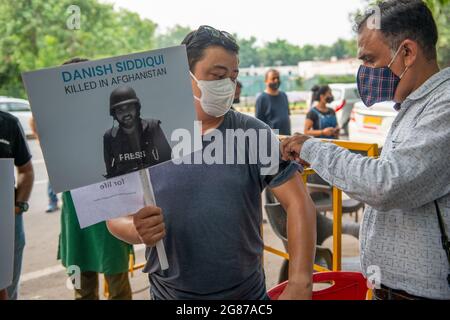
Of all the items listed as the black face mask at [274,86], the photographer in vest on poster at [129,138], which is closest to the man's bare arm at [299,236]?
the photographer in vest on poster at [129,138]

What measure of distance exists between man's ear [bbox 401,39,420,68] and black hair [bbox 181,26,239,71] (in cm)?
59

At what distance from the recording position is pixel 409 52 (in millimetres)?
1691

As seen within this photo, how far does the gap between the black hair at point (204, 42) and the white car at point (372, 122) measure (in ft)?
25.9

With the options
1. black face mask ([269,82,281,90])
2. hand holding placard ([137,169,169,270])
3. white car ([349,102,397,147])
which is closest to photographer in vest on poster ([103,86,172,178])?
hand holding placard ([137,169,169,270])

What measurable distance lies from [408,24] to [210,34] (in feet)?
2.26

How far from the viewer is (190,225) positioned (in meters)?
1.67

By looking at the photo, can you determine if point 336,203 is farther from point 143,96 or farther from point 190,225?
point 143,96

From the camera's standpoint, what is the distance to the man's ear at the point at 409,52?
5.51 feet

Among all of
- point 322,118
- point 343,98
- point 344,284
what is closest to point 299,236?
point 344,284

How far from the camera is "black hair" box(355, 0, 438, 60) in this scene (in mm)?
1674

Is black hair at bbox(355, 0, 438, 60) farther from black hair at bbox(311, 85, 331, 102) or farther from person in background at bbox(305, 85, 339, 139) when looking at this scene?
black hair at bbox(311, 85, 331, 102)

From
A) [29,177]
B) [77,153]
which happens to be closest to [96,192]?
[77,153]
